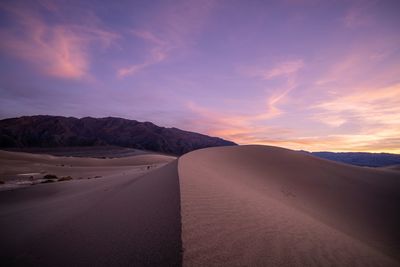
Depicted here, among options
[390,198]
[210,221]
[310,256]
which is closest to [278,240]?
[310,256]

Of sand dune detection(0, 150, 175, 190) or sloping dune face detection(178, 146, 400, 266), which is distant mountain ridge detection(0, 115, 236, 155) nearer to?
sand dune detection(0, 150, 175, 190)

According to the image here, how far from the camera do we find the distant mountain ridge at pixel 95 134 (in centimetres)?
9325

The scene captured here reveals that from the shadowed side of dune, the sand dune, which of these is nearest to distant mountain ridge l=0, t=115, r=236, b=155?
the sand dune

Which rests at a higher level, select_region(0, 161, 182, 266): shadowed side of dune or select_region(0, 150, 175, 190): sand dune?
select_region(0, 161, 182, 266): shadowed side of dune

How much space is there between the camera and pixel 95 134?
135 metres

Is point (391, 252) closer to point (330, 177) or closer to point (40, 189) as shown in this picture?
point (330, 177)

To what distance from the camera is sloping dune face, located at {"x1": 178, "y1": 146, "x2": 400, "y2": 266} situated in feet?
7.30

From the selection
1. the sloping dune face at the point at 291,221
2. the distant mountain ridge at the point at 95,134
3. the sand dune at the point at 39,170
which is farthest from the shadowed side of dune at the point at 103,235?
the distant mountain ridge at the point at 95,134

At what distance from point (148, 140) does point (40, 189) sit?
107672 millimetres

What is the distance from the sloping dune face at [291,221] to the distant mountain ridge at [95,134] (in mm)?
91599

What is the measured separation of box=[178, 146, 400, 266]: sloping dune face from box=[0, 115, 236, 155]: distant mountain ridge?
301 feet

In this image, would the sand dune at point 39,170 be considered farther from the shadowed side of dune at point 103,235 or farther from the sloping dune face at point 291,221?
the sloping dune face at point 291,221

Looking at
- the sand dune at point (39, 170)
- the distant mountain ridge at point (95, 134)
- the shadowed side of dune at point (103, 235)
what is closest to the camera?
the shadowed side of dune at point (103, 235)

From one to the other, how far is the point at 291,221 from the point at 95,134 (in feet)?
483
